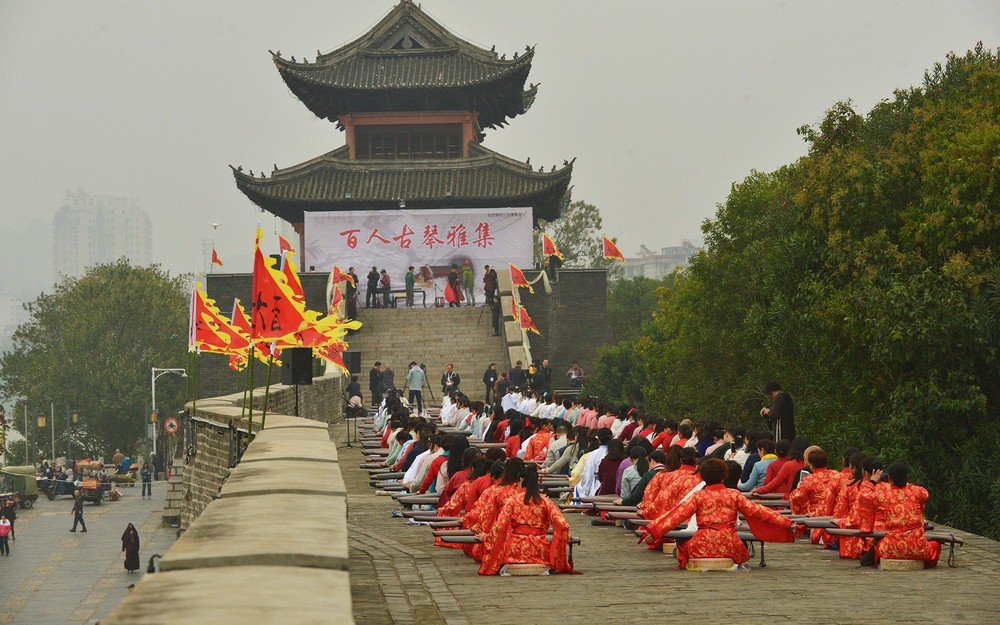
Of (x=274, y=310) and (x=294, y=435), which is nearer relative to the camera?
(x=294, y=435)

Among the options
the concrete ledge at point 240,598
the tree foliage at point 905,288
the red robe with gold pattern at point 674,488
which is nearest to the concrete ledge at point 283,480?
the concrete ledge at point 240,598

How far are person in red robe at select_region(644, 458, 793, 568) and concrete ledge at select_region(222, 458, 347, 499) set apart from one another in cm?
361

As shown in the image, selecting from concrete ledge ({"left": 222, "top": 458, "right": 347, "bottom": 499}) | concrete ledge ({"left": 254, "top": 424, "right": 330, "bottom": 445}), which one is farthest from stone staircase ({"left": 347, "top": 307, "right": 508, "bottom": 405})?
concrete ledge ({"left": 222, "top": 458, "right": 347, "bottom": 499})

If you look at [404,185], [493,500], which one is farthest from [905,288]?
[404,185]

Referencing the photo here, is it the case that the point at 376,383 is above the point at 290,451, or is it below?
above

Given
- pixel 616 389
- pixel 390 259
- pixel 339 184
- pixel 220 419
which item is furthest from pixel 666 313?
pixel 220 419

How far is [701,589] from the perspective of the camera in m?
10.4

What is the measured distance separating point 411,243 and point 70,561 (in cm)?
1509

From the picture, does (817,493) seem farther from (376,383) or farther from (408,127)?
(408,127)

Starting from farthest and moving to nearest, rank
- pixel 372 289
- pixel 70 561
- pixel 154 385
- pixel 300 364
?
pixel 154 385
pixel 70 561
pixel 372 289
pixel 300 364

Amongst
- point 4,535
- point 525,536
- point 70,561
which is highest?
point 525,536

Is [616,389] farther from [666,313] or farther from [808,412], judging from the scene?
[808,412]

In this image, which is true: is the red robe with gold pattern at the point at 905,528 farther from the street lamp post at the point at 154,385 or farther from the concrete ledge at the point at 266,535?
Answer: the street lamp post at the point at 154,385

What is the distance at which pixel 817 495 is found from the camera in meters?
13.4
